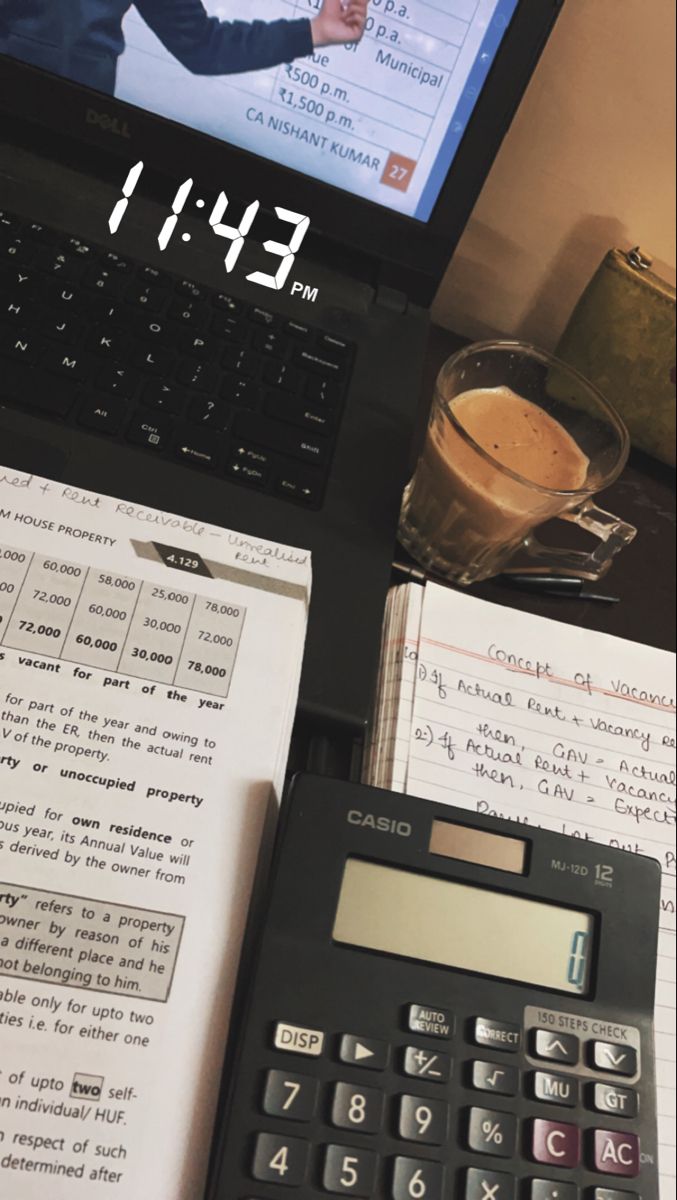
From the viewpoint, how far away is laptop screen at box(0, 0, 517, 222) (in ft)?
1.27

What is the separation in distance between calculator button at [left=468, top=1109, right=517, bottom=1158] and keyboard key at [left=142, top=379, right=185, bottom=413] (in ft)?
1.01

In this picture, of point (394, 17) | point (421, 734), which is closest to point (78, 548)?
point (421, 734)

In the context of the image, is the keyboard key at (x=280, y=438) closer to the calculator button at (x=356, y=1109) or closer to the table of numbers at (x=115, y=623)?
the table of numbers at (x=115, y=623)

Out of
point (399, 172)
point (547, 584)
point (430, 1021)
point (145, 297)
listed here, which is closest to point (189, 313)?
point (145, 297)

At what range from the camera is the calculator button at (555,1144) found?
0.90ft

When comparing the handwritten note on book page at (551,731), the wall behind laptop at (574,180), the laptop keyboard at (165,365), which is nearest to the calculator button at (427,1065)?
the handwritten note on book page at (551,731)

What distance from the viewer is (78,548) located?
328 millimetres

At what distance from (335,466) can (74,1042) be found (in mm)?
267

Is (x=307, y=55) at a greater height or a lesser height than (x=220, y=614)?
greater

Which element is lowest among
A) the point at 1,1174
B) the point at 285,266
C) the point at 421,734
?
the point at 1,1174

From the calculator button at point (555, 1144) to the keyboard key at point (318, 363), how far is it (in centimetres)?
34

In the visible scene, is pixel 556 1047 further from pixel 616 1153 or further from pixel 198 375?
pixel 198 375

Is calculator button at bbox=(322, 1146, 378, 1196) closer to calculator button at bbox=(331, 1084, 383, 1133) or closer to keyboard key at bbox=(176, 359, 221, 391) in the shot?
calculator button at bbox=(331, 1084, 383, 1133)

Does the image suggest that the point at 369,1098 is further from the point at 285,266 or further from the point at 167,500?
the point at 285,266
